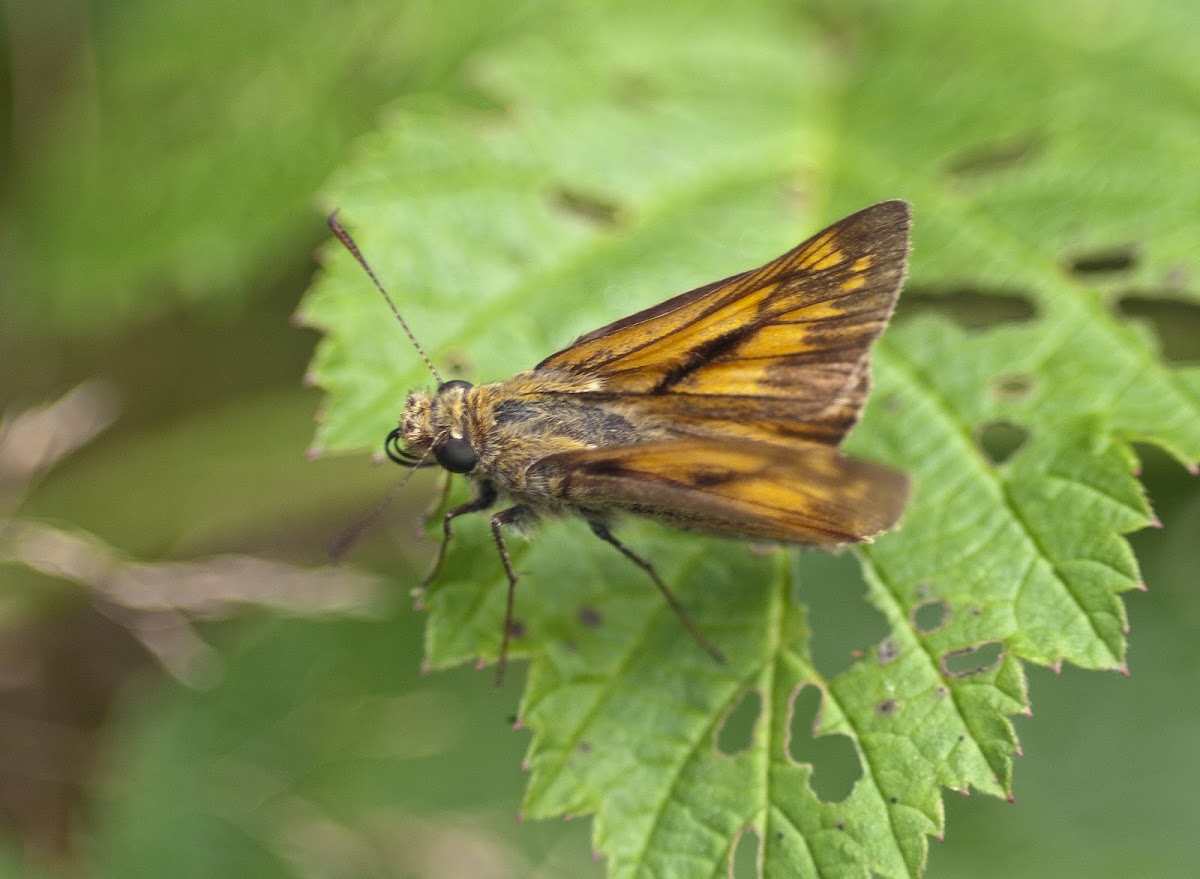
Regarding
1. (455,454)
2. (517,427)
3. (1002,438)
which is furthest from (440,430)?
(1002,438)

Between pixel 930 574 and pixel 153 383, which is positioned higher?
pixel 153 383

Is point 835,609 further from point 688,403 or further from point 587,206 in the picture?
point 587,206

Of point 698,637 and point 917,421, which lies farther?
point 917,421

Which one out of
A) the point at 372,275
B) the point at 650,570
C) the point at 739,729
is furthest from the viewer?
the point at 372,275

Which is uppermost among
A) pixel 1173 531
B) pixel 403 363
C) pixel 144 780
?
pixel 403 363

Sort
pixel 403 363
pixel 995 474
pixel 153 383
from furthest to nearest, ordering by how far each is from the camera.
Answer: pixel 153 383
pixel 403 363
pixel 995 474

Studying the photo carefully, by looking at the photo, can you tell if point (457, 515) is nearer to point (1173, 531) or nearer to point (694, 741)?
point (694, 741)

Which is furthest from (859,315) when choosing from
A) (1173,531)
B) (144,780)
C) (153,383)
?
Result: (153,383)
